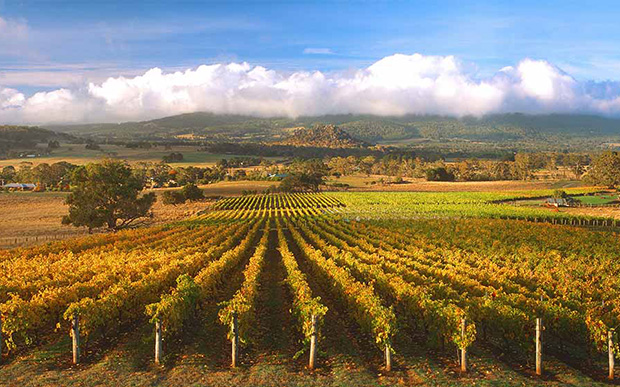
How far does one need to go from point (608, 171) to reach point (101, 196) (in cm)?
11326

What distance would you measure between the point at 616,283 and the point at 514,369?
12358 mm

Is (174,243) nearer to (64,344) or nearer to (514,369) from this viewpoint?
(64,344)

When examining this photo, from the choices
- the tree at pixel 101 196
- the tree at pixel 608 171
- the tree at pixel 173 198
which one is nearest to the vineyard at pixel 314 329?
the tree at pixel 101 196

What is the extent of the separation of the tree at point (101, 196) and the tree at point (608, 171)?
107661 mm

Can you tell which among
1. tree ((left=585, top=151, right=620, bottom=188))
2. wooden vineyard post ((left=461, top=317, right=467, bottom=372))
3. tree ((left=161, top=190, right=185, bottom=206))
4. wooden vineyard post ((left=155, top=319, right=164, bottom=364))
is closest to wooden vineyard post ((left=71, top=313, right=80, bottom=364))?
wooden vineyard post ((left=155, top=319, right=164, bottom=364))

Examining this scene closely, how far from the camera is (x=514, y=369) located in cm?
1406

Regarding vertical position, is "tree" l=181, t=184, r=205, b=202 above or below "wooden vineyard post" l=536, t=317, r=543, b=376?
below

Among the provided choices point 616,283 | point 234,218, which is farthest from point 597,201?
point 616,283

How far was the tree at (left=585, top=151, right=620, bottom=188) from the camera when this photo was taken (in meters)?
110

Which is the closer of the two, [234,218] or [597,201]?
[234,218]

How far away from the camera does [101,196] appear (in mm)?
62562

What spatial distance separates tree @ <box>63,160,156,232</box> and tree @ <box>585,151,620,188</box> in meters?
108

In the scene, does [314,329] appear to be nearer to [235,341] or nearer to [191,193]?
[235,341]

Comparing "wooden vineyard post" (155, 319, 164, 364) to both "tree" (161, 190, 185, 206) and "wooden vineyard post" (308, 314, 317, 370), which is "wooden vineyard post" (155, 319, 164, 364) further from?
"tree" (161, 190, 185, 206)
